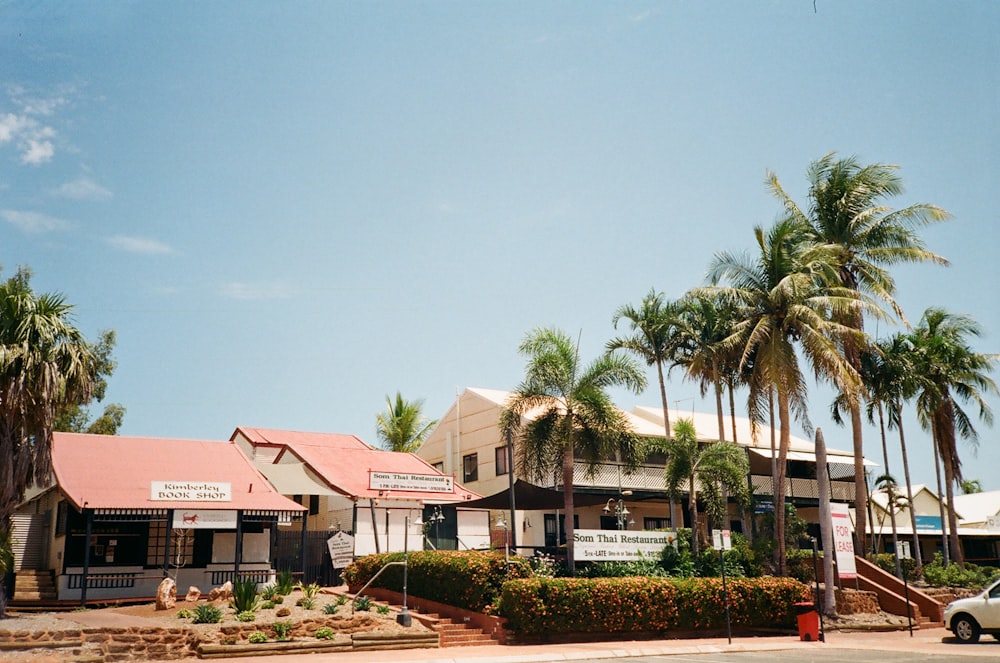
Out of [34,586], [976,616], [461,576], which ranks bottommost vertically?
[976,616]

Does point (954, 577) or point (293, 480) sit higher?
point (293, 480)

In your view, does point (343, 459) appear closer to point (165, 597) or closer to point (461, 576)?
point (165, 597)

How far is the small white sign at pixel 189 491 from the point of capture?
77.9 ft

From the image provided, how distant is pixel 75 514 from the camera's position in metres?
25.4

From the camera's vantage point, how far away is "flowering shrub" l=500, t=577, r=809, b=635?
19578mm

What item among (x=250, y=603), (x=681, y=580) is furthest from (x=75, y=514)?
(x=681, y=580)

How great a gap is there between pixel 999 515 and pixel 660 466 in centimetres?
2500

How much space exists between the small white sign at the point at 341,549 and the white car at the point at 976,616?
16723 millimetres

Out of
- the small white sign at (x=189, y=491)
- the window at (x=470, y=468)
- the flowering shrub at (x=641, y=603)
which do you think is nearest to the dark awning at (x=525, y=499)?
the flowering shrub at (x=641, y=603)

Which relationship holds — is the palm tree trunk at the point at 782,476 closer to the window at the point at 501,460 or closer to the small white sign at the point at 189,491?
the window at the point at 501,460

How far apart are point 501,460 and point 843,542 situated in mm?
16265

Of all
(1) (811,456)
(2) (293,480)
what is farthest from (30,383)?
(1) (811,456)

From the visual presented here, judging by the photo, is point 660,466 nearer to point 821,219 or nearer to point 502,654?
point 821,219

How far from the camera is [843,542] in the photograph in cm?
2502
